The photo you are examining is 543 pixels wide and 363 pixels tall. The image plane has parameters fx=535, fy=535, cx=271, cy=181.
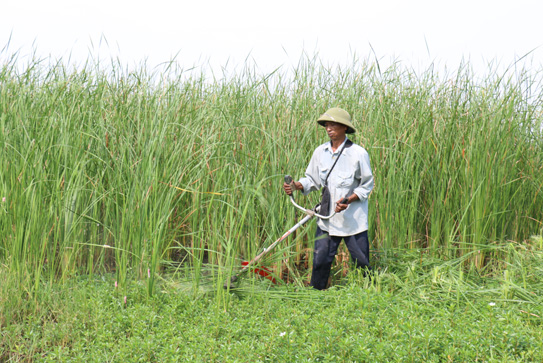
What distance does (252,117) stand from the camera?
598 cm

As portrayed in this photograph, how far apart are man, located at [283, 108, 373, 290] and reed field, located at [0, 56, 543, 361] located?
25 cm

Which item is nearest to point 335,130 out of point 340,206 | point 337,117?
point 337,117

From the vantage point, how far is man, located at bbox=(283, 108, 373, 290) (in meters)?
4.66

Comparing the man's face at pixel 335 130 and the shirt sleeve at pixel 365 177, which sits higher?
the man's face at pixel 335 130

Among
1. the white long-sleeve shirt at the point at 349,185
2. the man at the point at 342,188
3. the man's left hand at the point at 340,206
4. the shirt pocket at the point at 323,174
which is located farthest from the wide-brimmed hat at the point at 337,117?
the man's left hand at the point at 340,206

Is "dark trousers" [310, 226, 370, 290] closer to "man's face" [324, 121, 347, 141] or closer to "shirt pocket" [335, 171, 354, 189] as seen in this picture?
"shirt pocket" [335, 171, 354, 189]

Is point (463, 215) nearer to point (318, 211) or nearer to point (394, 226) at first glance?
point (394, 226)

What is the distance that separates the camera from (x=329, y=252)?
15.9 ft

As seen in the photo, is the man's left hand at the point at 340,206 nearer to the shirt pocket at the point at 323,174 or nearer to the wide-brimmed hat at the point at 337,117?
the shirt pocket at the point at 323,174

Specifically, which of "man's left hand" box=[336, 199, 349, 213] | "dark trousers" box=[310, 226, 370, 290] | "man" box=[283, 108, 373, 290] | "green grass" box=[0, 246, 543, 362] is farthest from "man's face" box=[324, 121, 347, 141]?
"green grass" box=[0, 246, 543, 362]

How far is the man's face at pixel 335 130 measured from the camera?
187 inches

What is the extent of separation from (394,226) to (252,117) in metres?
1.95

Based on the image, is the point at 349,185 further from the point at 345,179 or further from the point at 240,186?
the point at 240,186

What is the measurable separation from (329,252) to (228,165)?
1.31 m
